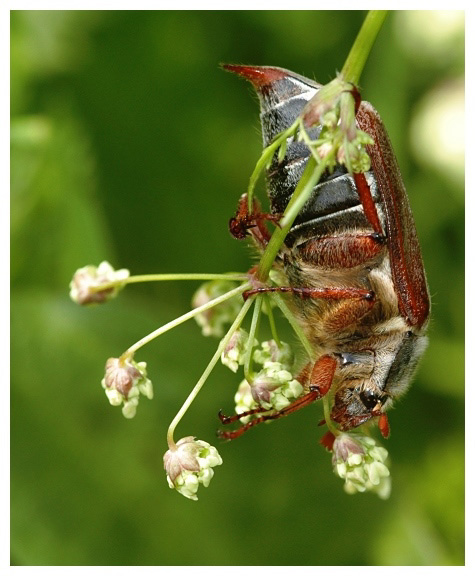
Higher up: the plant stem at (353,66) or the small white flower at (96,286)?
the plant stem at (353,66)

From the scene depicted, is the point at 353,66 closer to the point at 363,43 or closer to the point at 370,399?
the point at 363,43

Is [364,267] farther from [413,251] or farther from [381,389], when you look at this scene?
[381,389]

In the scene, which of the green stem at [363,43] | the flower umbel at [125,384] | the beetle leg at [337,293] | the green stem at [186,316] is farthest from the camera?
the beetle leg at [337,293]

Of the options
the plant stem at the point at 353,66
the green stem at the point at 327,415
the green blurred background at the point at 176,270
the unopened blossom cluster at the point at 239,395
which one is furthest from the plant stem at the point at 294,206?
the green blurred background at the point at 176,270

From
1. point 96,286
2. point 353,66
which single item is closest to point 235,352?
point 96,286

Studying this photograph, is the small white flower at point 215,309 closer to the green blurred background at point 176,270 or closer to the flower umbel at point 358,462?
the flower umbel at point 358,462

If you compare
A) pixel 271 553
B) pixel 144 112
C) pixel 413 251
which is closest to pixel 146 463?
pixel 271 553

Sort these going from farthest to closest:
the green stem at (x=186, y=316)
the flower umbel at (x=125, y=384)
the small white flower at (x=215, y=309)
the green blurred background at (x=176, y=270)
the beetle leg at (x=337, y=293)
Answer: the green blurred background at (x=176, y=270) < the small white flower at (x=215, y=309) < the beetle leg at (x=337, y=293) < the flower umbel at (x=125, y=384) < the green stem at (x=186, y=316)
